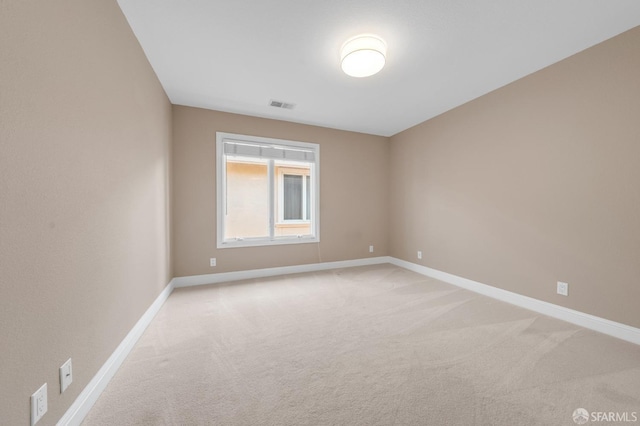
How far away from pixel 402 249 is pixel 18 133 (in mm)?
4649

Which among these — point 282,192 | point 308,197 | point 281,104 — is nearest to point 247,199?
point 282,192

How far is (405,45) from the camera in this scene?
2.14 m

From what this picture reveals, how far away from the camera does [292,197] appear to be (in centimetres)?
435

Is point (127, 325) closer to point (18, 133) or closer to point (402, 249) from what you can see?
point (18, 133)

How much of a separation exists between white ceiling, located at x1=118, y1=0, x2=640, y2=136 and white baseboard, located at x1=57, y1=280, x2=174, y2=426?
2.52 m

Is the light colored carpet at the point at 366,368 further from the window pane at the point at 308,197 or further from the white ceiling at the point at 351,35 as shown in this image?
the white ceiling at the point at 351,35

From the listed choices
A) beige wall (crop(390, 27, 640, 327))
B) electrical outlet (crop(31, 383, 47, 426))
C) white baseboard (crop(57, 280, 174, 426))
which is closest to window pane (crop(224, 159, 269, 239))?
white baseboard (crop(57, 280, 174, 426))

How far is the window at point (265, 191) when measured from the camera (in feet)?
12.1

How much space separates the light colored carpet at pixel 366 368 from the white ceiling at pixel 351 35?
2.62 meters

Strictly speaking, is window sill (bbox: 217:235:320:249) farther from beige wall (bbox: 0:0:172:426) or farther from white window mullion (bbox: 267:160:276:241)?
beige wall (bbox: 0:0:172:426)

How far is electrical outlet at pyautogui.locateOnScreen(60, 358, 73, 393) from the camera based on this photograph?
1.13m

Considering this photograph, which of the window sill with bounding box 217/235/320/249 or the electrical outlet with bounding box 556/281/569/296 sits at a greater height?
the window sill with bounding box 217/235/320/249

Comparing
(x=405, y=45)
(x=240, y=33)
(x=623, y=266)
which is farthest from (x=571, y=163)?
(x=240, y=33)

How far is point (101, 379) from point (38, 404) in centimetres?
56
